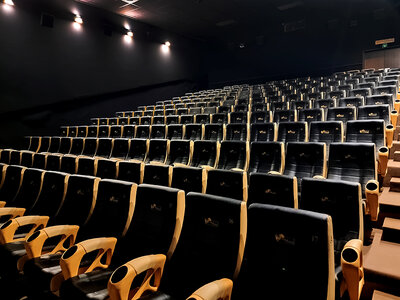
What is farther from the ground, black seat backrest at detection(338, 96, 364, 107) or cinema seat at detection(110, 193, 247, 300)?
black seat backrest at detection(338, 96, 364, 107)

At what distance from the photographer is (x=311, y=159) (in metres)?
0.82

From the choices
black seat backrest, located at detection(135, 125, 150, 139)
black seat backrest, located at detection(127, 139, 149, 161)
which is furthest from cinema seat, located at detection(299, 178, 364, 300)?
black seat backrest, located at detection(135, 125, 150, 139)

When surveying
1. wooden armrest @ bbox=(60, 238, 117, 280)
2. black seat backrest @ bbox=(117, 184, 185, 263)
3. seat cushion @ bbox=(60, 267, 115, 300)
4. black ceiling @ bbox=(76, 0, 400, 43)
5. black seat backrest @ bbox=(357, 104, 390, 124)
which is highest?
black ceiling @ bbox=(76, 0, 400, 43)

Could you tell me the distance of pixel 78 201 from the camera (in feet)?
2.27

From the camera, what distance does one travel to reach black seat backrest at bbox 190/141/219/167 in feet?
3.34

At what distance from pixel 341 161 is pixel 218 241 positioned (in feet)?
1.62

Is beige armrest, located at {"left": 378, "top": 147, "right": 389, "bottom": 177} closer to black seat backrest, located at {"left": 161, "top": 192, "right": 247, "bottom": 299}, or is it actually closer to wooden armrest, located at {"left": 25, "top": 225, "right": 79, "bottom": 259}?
black seat backrest, located at {"left": 161, "top": 192, "right": 247, "bottom": 299}

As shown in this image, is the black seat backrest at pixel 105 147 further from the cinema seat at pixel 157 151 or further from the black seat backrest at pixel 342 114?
the black seat backrest at pixel 342 114

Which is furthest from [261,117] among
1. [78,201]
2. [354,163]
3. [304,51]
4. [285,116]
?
[304,51]

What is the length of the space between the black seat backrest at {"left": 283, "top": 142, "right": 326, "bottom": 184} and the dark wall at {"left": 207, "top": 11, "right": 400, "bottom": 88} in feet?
7.82


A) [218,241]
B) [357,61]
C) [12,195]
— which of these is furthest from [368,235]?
[357,61]

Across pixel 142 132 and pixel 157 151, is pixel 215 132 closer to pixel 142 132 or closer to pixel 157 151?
pixel 157 151

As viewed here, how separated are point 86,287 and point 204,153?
0.67 metres

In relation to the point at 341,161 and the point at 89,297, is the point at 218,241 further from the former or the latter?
the point at 341,161
